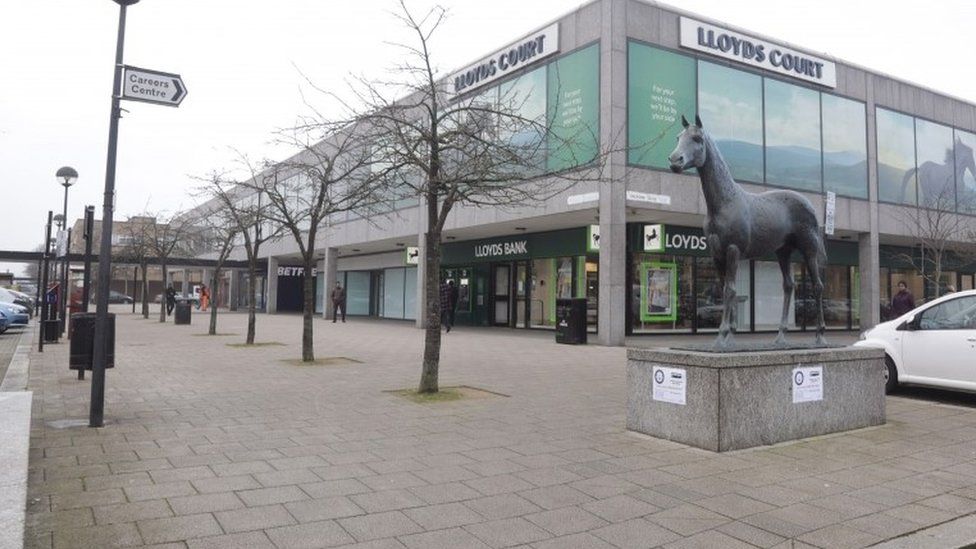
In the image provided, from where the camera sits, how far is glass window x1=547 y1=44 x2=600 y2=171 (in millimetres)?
18422

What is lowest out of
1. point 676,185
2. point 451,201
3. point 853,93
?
point 451,201

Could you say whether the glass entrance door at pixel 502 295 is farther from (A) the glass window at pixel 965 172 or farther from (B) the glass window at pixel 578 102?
(A) the glass window at pixel 965 172

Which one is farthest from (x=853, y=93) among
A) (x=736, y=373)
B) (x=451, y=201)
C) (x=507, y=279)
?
(x=736, y=373)

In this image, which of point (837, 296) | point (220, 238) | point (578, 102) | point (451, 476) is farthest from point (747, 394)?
point (837, 296)

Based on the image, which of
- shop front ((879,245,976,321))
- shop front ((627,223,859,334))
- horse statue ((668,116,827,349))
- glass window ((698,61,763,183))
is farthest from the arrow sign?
shop front ((879,245,976,321))

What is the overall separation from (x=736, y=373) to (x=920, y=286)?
29.4 meters

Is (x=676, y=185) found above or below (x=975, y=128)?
below

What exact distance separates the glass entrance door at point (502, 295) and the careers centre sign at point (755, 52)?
10959 mm

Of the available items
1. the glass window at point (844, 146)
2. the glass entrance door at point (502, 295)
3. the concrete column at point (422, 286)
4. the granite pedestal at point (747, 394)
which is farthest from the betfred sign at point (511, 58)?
the granite pedestal at point (747, 394)

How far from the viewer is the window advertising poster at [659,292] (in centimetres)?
2191

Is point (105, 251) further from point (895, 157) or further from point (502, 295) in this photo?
point (895, 157)

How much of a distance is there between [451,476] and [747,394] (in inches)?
113

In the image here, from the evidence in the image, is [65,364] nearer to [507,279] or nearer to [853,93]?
[507,279]

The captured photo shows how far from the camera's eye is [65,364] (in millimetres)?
12688
